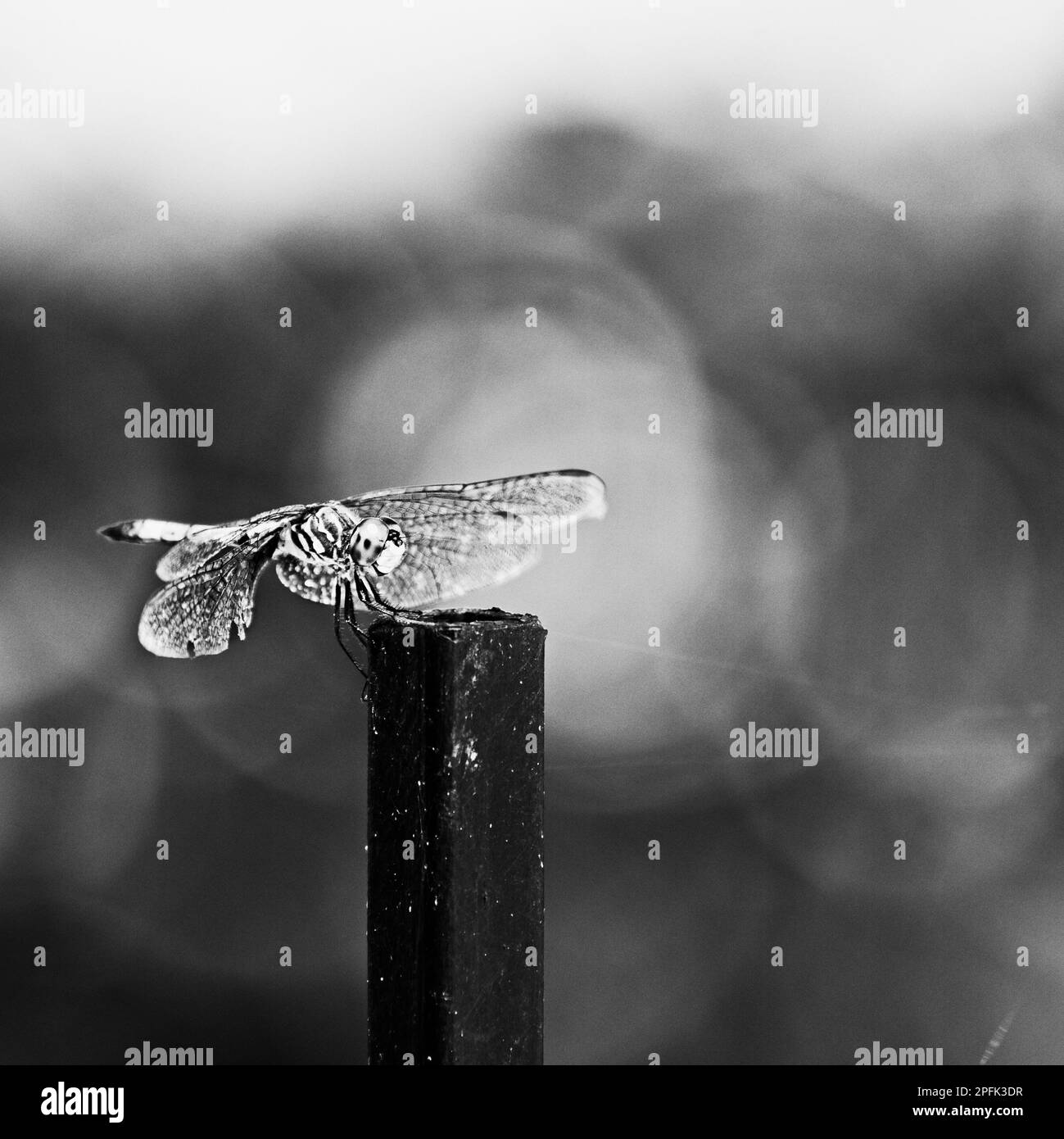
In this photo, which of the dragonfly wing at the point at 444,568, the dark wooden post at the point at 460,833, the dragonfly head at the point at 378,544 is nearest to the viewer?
the dark wooden post at the point at 460,833

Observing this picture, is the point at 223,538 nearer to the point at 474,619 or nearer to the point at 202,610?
the point at 202,610

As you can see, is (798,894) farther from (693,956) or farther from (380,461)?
(380,461)

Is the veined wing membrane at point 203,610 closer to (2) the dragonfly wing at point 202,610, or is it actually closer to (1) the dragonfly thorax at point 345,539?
(2) the dragonfly wing at point 202,610

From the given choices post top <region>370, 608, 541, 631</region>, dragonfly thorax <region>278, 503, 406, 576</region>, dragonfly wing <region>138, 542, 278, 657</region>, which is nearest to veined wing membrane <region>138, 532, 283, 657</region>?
dragonfly wing <region>138, 542, 278, 657</region>

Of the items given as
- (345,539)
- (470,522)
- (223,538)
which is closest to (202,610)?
(223,538)

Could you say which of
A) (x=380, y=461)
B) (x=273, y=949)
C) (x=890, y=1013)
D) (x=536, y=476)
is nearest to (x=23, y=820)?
(x=273, y=949)

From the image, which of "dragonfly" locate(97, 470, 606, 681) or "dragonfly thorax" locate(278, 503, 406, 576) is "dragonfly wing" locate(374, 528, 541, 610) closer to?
"dragonfly" locate(97, 470, 606, 681)

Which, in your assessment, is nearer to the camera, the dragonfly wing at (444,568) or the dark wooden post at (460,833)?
the dark wooden post at (460,833)

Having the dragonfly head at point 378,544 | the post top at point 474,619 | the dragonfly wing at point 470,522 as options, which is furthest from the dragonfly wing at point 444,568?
the post top at point 474,619
